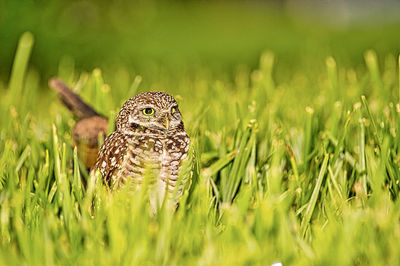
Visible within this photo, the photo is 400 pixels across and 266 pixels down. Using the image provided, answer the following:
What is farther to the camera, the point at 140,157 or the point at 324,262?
the point at 140,157

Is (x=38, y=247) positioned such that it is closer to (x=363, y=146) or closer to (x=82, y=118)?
(x=82, y=118)

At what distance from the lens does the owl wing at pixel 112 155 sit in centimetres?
183

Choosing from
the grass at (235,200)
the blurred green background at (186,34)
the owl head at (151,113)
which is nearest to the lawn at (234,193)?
the grass at (235,200)

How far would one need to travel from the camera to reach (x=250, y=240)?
5.18ft

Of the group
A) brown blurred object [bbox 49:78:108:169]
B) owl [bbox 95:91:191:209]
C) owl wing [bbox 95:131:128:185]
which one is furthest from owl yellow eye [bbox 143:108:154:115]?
brown blurred object [bbox 49:78:108:169]

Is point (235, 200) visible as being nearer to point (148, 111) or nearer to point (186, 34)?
point (148, 111)

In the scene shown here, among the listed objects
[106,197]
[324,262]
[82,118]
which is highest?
[82,118]

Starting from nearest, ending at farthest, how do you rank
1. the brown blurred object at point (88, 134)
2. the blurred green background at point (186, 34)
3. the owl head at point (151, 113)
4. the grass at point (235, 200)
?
the grass at point (235, 200)
the owl head at point (151, 113)
the brown blurred object at point (88, 134)
the blurred green background at point (186, 34)

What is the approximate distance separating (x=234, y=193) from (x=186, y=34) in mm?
9443

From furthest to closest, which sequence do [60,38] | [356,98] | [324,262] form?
[60,38] → [356,98] → [324,262]

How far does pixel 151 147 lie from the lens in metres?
1.80

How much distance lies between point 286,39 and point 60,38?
547 centimetres

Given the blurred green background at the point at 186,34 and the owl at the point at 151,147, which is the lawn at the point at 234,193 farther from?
the blurred green background at the point at 186,34

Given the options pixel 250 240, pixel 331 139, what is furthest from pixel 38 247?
pixel 331 139
